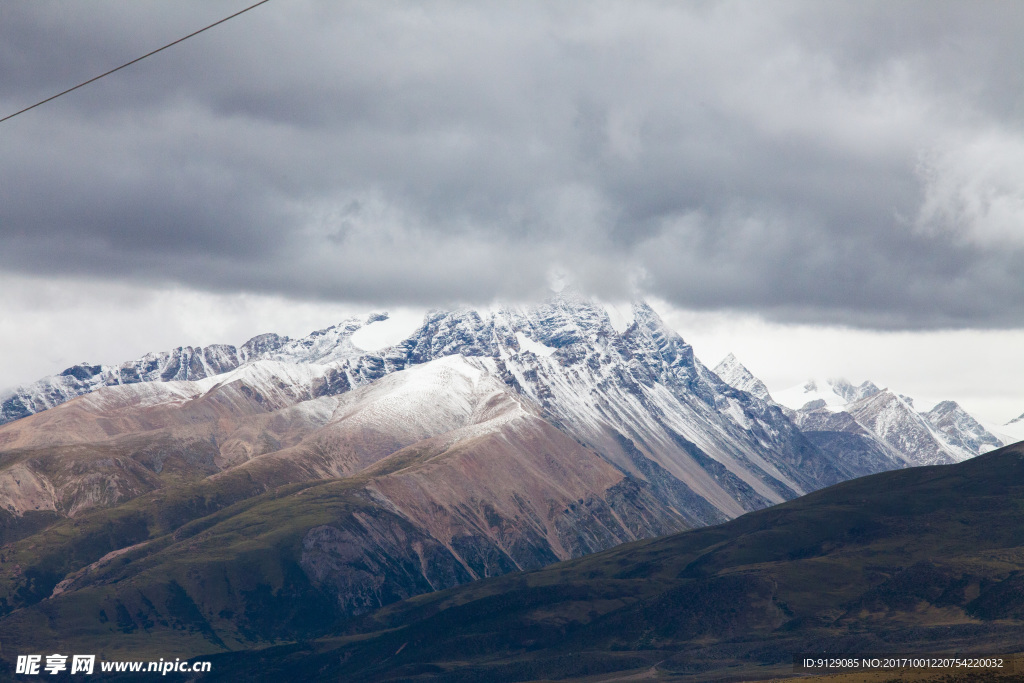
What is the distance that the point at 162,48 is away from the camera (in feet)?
332

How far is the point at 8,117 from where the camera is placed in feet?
322

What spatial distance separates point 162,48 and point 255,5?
948 cm

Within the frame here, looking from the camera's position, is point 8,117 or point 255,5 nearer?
point 8,117

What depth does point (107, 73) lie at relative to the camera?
339 ft

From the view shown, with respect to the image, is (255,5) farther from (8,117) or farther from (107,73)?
(8,117)

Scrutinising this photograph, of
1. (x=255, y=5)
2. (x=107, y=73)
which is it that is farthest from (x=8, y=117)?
(x=255, y=5)

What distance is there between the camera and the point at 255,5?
106 meters

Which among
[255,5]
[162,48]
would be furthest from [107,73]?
[255,5]

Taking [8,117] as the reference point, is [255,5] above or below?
above

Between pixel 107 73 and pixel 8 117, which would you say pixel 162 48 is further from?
pixel 8 117

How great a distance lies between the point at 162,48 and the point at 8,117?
522 inches

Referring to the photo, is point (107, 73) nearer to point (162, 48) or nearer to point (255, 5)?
point (162, 48)

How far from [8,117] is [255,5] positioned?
2246cm
